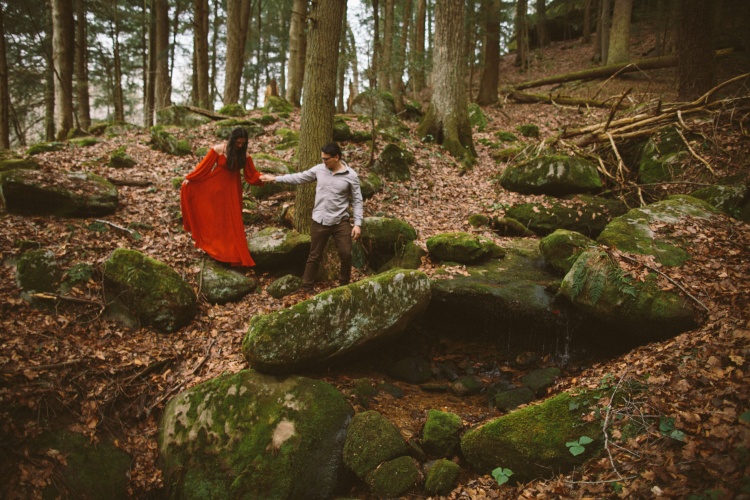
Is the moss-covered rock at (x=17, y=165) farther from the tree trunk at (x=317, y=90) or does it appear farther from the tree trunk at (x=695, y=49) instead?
the tree trunk at (x=695, y=49)

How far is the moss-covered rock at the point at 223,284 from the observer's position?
19.5ft

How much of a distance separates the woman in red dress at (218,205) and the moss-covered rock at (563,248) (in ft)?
16.1

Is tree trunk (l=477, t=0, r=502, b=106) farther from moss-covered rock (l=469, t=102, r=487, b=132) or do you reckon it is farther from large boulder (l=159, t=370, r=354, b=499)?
large boulder (l=159, t=370, r=354, b=499)

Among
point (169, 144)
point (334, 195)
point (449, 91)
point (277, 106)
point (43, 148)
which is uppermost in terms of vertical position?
point (449, 91)

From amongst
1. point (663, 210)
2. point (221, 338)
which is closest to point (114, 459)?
point (221, 338)

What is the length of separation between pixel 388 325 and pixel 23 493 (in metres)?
3.91

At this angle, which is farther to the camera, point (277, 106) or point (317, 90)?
point (277, 106)

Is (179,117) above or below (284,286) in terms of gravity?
above

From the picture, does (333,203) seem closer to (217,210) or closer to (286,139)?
(217,210)

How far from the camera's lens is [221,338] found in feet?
17.4

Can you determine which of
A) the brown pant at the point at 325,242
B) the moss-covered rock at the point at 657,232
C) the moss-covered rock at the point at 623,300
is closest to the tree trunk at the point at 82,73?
the brown pant at the point at 325,242

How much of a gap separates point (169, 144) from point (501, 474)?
1063 centimetres

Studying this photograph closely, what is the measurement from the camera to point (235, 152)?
6.04 metres

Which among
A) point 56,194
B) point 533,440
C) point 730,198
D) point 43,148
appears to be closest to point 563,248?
point 730,198
